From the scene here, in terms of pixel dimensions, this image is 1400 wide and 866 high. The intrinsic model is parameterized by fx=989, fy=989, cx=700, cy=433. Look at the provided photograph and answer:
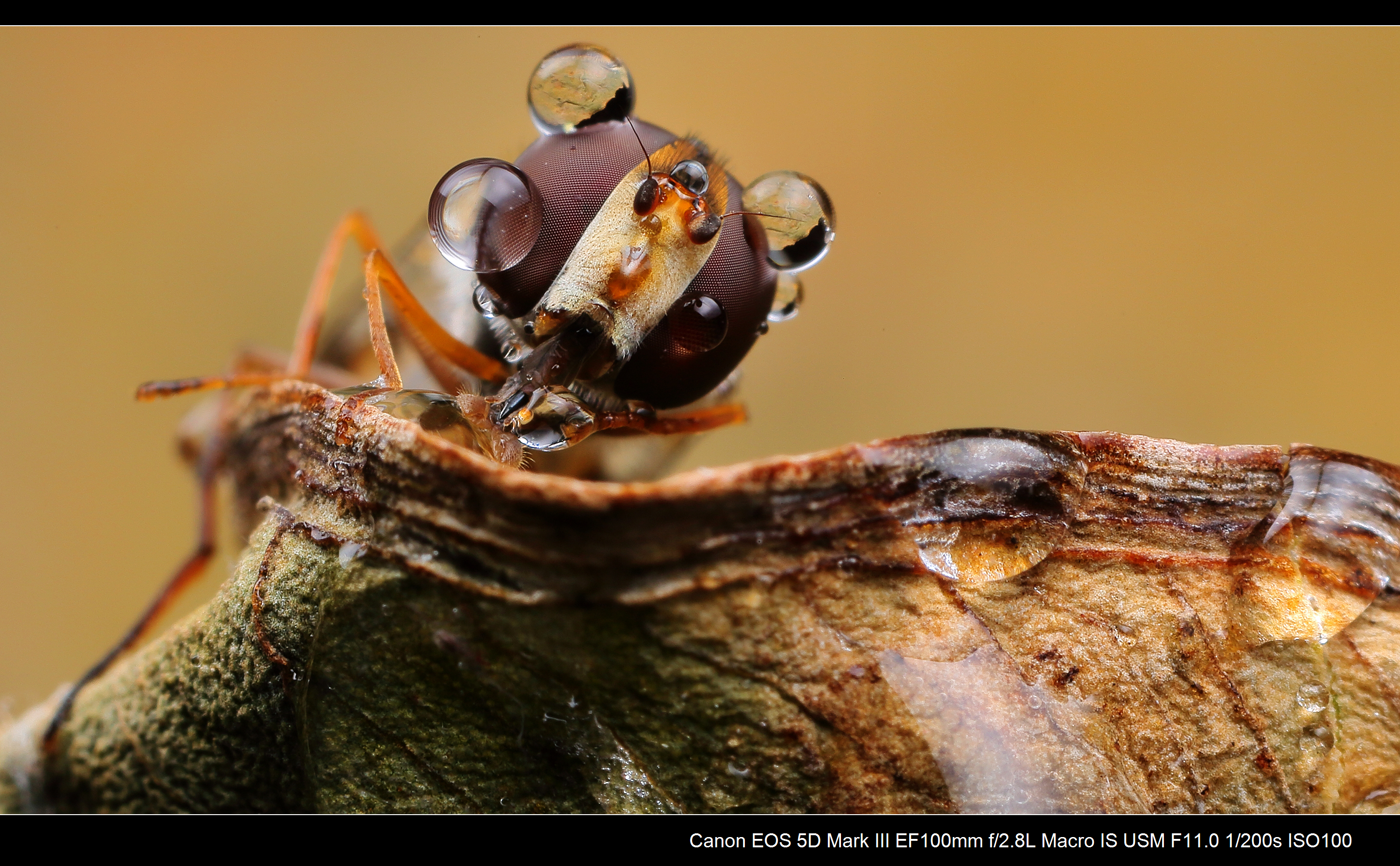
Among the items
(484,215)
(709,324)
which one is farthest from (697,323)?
(484,215)

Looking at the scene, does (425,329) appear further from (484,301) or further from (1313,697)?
(1313,697)

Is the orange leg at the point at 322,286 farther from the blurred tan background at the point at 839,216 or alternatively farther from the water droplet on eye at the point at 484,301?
the blurred tan background at the point at 839,216

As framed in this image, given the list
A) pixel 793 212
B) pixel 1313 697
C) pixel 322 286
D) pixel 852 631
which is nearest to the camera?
pixel 852 631

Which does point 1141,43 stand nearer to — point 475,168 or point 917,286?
point 917,286

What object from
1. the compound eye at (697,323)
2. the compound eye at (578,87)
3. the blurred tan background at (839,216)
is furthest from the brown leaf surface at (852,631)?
the blurred tan background at (839,216)

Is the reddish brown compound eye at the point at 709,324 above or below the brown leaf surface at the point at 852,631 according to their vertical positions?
above

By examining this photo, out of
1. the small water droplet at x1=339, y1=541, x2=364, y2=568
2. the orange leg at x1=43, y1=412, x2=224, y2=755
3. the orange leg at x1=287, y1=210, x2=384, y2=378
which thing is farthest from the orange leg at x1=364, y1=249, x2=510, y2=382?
the orange leg at x1=43, y1=412, x2=224, y2=755
